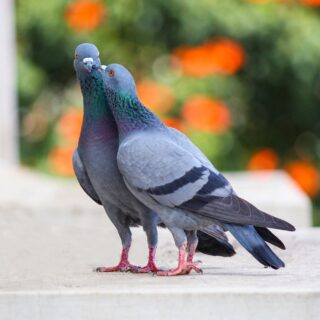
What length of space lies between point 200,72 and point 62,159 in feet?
5.58

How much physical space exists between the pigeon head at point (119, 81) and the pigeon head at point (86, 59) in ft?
0.28

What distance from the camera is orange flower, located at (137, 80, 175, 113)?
37.7ft

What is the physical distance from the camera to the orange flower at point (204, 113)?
11453mm

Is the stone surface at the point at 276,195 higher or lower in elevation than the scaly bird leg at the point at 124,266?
higher

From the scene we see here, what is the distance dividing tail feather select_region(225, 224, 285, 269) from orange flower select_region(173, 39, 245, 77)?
6804mm

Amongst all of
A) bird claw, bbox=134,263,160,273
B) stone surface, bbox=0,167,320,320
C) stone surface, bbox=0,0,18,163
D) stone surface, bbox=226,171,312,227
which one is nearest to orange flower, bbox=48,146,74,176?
stone surface, bbox=0,0,18,163

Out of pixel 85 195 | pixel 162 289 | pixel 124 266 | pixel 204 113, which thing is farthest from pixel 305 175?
pixel 162 289

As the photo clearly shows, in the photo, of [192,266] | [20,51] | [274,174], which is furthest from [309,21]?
[192,266]

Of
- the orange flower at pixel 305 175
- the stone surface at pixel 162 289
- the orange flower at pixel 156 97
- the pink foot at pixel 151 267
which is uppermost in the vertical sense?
the orange flower at pixel 156 97

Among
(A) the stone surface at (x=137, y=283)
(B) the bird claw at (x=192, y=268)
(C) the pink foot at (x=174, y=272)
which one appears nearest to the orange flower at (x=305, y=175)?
(A) the stone surface at (x=137, y=283)

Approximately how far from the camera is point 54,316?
454cm

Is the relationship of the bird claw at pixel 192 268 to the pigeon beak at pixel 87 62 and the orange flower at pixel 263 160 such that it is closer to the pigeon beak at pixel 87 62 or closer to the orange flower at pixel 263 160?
the pigeon beak at pixel 87 62

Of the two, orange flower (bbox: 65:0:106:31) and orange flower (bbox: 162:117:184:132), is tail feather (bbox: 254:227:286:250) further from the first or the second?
orange flower (bbox: 65:0:106:31)

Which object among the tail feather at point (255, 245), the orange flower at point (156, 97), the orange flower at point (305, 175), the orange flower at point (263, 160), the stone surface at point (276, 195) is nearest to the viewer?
the tail feather at point (255, 245)
